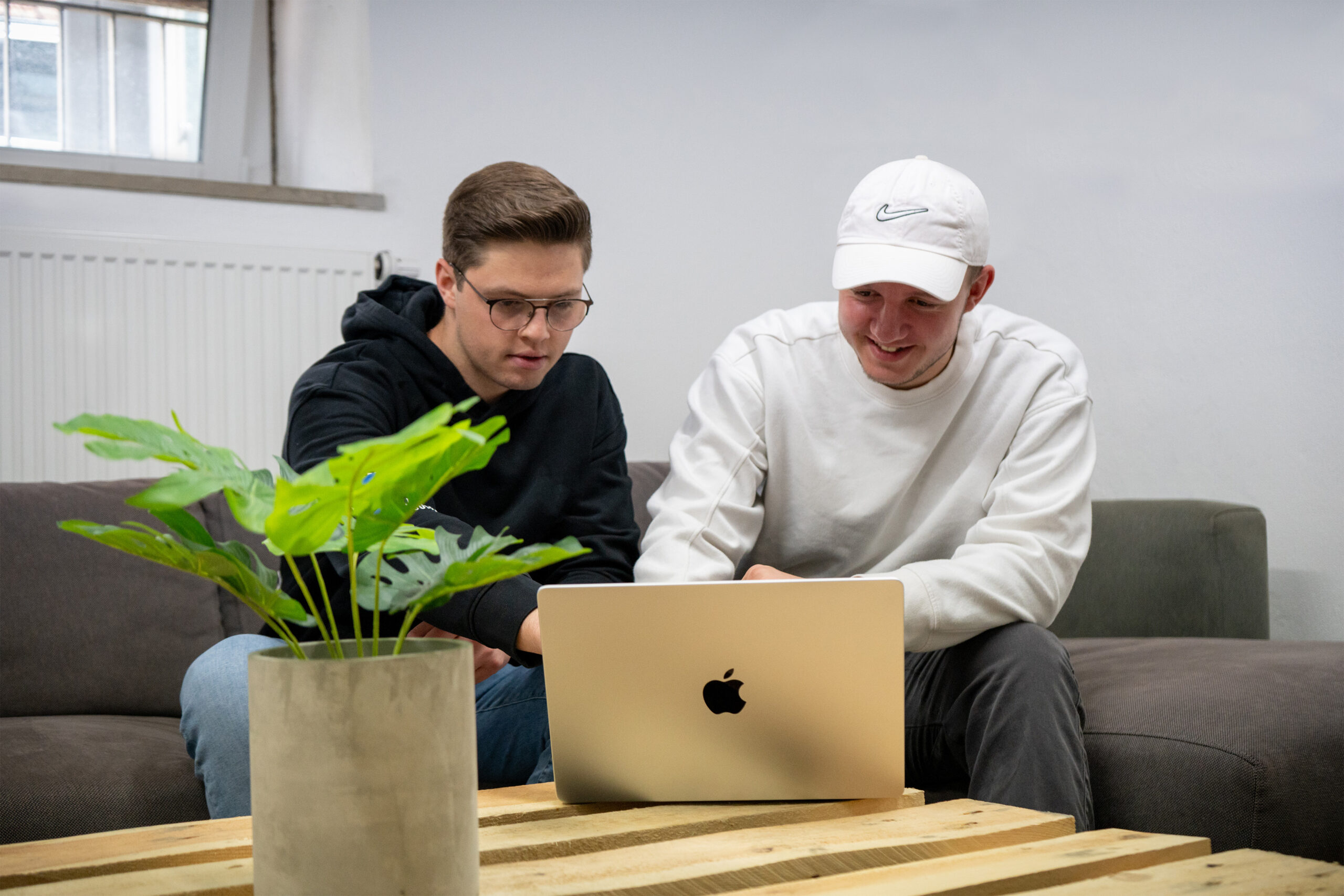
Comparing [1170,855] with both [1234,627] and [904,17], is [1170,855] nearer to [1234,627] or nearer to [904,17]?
[1234,627]

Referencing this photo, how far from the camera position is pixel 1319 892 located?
74 cm

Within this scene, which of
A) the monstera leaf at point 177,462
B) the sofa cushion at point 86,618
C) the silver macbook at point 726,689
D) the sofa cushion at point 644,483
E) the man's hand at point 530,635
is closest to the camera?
the monstera leaf at point 177,462

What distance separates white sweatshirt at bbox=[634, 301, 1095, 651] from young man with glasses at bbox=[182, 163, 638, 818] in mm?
146

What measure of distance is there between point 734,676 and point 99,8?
2.66m

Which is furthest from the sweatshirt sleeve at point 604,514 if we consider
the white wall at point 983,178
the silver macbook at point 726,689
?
the white wall at point 983,178

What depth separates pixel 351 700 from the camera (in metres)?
0.62

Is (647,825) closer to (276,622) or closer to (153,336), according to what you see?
(276,622)

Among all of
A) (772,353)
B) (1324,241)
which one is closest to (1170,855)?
(772,353)

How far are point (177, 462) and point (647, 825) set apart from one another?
50 cm

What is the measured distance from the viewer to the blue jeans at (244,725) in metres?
1.38

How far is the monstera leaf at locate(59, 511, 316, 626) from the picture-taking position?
24.7 inches

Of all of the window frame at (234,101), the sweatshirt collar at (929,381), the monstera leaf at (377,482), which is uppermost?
the window frame at (234,101)

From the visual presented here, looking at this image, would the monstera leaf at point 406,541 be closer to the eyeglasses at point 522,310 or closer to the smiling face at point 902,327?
the eyeglasses at point 522,310

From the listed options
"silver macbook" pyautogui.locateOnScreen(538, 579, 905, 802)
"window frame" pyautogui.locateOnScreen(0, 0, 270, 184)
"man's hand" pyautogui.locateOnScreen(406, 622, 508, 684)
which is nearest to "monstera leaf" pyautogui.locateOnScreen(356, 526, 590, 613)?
"silver macbook" pyautogui.locateOnScreen(538, 579, 905, 802)
